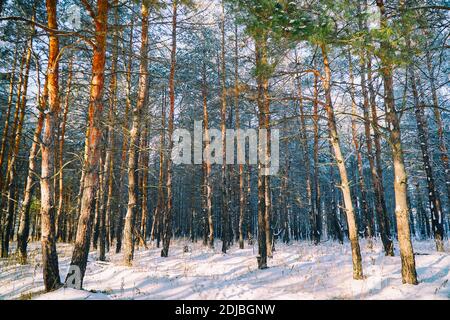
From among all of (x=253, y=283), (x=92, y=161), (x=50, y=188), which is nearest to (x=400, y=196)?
(x=253, y=283)

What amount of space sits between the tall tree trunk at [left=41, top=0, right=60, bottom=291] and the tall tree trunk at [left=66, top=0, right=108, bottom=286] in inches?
16.0

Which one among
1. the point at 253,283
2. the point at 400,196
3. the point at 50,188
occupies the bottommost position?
the point at 253,283

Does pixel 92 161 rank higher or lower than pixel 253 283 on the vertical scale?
higher

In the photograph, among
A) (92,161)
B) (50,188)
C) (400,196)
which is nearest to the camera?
(50,188)

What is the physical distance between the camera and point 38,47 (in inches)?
472

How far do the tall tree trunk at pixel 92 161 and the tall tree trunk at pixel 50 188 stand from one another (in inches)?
16.0

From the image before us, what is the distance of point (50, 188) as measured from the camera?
5.97 meters

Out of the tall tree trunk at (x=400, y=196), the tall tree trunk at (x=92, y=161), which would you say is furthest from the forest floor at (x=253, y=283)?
the tall tree trunk at (x=92, y=161)

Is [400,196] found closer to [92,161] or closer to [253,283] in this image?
[253,283]

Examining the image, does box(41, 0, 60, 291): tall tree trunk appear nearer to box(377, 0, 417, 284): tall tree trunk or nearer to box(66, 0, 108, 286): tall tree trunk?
box(66, 0, 108, 286): tall tree trunk

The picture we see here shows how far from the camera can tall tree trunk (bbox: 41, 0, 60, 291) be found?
18.8 ft

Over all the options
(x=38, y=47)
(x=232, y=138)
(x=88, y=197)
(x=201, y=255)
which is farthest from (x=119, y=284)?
(x=232, y=138)

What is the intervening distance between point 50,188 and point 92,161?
1.02m
